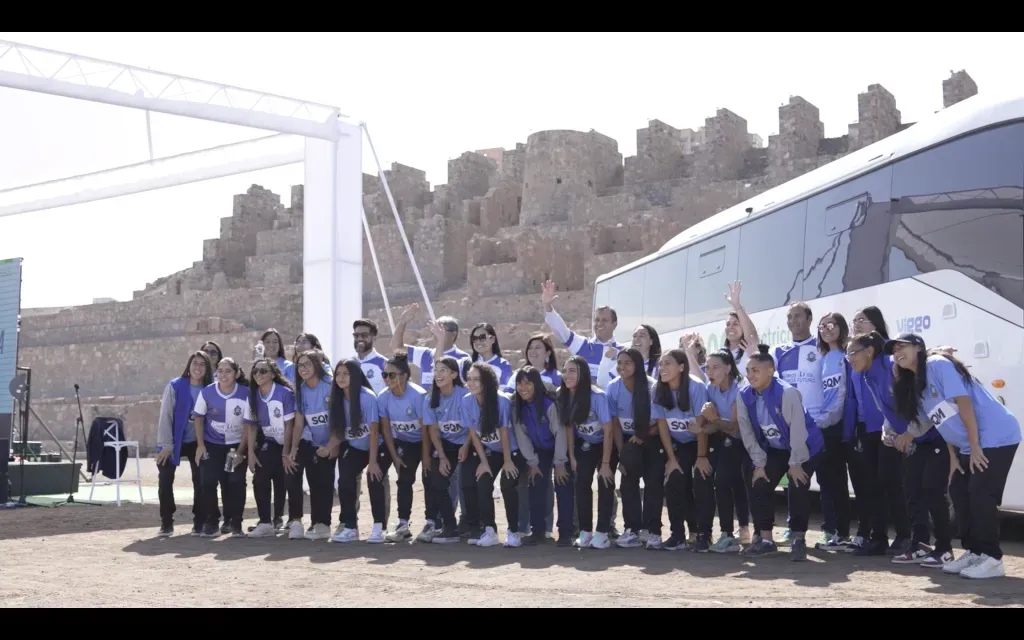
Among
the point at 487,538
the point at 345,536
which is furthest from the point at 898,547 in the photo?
the point at 345,536

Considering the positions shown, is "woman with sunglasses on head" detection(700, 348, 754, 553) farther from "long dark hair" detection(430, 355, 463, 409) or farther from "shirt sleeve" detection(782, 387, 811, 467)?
"long dark hair" detection(430, 355, 463, 409)

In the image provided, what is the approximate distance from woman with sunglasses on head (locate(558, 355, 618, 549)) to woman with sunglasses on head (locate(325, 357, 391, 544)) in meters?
1.43

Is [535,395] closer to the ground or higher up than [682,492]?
higher up

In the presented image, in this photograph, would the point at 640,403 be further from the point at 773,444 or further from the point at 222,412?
the point at 222,412

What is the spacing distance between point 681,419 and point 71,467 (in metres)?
8.46

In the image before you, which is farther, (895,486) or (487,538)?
(487,538)

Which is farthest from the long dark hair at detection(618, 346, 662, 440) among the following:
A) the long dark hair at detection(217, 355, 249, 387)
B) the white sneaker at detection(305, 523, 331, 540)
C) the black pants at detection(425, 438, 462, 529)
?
the long dark hair at detection(217, 355, 249, 387)

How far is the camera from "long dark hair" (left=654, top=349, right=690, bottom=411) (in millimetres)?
7266

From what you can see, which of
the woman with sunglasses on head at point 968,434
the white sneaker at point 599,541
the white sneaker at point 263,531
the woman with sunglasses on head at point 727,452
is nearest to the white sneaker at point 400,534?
the white sneaker at point 263,531

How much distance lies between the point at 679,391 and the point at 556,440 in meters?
0.96

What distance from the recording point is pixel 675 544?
291 inches

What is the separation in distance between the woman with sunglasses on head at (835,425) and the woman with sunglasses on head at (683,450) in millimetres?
775
